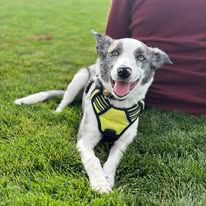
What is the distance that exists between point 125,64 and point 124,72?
0.09 metres

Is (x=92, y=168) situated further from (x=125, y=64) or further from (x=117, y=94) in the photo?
(x=125, y=64)

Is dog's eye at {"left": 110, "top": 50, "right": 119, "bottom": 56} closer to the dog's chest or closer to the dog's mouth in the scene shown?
the dog's mouth

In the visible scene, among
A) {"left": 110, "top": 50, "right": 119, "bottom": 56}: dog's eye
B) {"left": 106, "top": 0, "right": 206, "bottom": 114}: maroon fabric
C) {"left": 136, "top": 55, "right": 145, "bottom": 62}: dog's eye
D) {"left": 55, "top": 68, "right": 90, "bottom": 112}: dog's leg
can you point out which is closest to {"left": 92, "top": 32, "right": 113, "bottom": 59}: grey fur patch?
{"left": 110, "top": 50, "right": 119, "bottom": 56}: dog's eye

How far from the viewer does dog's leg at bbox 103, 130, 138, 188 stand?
3.39 m

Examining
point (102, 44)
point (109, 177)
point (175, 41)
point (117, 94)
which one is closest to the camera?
point (109, 177)

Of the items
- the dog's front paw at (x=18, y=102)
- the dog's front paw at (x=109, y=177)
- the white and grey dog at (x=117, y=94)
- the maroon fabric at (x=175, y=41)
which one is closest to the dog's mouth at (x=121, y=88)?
the white and grey dog at (x=117, y=94)

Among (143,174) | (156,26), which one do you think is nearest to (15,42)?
(156,26)

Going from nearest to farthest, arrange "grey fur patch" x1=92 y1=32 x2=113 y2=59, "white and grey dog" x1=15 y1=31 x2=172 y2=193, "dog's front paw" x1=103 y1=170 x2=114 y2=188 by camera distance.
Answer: "dog's front paw" x1=103 y1=170 x2=114 y2=188, "white and grey dog" x1=15 y1=31 x2=172 y2=193, "grey fur patch" x1=92 y1=32 x2=113 y2=59

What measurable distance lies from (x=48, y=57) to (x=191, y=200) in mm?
5469

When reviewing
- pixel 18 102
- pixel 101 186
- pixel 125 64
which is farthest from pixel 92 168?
pixel 18 102

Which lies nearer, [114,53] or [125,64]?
[125,64]

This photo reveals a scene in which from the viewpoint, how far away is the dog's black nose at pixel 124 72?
11.9 feet

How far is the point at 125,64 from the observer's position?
12.1 feet

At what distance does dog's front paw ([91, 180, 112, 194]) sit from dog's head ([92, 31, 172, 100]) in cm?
85
